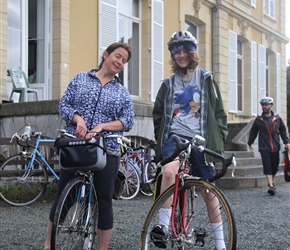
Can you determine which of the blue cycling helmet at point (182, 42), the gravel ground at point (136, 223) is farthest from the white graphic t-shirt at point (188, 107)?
the gravel ground at point (136, 223)

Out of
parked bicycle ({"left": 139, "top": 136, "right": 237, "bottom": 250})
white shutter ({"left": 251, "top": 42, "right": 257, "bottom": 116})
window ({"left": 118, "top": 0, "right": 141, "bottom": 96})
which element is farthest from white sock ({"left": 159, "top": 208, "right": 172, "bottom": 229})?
white shutter ({"left": 251, "top": 42, "right": 257, "bottom": 116})

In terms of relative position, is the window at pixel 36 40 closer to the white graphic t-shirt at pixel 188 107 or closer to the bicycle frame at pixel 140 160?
the bicycle frame at pixel 140 160

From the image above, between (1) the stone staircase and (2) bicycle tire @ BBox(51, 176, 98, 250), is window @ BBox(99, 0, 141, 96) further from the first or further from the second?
(2) bicycle tire @ BBox(51, 176, 98, 250)

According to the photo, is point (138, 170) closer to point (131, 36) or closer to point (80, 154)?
point (80, 154)

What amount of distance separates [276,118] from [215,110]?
5.58 m

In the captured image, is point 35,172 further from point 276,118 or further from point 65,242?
point 276,118

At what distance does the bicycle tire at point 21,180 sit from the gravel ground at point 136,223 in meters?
0.15

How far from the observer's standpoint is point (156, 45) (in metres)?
13.4

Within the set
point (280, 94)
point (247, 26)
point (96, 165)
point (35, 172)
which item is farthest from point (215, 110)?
point (280, 94)

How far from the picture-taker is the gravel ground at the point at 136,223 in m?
4.59

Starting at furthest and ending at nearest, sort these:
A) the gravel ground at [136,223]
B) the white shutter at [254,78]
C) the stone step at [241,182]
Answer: the white shutter at [254,78], the stone step at [241,182], the gravel ground at [136,223]

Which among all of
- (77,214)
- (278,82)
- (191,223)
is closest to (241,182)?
(191,223)

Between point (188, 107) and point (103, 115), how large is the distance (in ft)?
2.16

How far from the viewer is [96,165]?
3365mm
